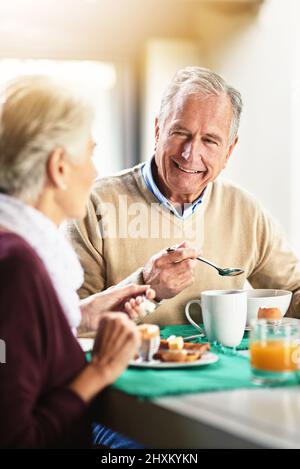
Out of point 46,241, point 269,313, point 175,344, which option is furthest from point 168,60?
point 46,241

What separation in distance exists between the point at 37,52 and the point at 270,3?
1.64 metres

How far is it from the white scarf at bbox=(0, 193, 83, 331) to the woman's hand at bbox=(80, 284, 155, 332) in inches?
13.8

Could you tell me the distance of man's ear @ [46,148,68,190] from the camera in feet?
4.28

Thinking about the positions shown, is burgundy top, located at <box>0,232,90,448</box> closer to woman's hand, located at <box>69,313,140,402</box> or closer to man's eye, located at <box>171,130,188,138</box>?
woman's hand, located at <box>69,313,140,402</box>

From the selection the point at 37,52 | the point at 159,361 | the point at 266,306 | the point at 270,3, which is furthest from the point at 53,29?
the point at 159,361

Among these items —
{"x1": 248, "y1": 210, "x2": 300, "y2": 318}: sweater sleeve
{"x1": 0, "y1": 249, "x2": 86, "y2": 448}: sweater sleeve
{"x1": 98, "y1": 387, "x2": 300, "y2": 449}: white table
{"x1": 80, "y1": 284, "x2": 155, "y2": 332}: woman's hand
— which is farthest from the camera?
{"x1": 248, "y1": 210, "x2": 300, "y2": 318}: sweater sleeve

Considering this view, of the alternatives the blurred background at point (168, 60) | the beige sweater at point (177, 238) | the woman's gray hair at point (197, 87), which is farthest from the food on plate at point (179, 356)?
the blurred background at point (168, 60)

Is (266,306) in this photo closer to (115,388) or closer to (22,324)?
(115,388)

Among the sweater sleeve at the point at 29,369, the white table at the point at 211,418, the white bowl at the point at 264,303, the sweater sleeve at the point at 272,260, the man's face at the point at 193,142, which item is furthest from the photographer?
the sweater sleeve at the point at 272,260

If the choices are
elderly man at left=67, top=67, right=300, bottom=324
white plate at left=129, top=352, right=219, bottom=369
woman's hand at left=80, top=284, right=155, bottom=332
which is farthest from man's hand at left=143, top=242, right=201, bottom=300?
white plate at left=129, top=352, right=219, bottom=369

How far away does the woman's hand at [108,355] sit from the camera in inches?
49.8

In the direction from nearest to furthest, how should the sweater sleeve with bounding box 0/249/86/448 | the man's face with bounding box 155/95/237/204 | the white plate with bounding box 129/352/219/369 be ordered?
the sweater sleeve with bounding box 0/249/86/448
the white plate with bounding box 129/352/219/369
the man's face with bounding box 155/95/237/204

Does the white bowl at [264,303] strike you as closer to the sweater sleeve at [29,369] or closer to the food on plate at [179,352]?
the food on plate at [179,352]

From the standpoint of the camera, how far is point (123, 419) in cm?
128
